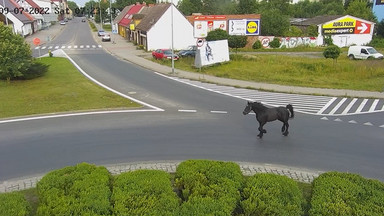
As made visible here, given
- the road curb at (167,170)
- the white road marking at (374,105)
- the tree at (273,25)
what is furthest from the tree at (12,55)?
the tree at (273,25)

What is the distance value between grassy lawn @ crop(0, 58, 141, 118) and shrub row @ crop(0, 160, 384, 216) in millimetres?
9220

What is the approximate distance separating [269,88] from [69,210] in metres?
17.3

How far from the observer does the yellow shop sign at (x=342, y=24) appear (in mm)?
49469

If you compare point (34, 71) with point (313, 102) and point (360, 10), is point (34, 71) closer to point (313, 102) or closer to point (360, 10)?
point (313, 102)

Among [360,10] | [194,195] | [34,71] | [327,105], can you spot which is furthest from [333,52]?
[360,10]

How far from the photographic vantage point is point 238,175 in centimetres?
738

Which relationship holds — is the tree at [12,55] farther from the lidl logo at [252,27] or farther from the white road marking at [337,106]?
the lidl logo at [252,27]

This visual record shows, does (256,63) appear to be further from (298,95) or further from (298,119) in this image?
(298,119)

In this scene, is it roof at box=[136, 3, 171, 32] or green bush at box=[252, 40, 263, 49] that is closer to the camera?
roof at box=[136, 3, 171, 32]

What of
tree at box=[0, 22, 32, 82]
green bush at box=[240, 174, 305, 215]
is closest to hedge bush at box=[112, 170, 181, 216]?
green bush at box=[240, 174, 305, 215]

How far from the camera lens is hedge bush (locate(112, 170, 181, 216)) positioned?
6.01 metres

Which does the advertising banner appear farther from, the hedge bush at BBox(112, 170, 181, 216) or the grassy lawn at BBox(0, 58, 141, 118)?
the hedge bush at BBox(112, 170, 181, 216)

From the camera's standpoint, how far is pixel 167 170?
948cm

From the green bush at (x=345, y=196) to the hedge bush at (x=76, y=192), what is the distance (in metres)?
4.08
